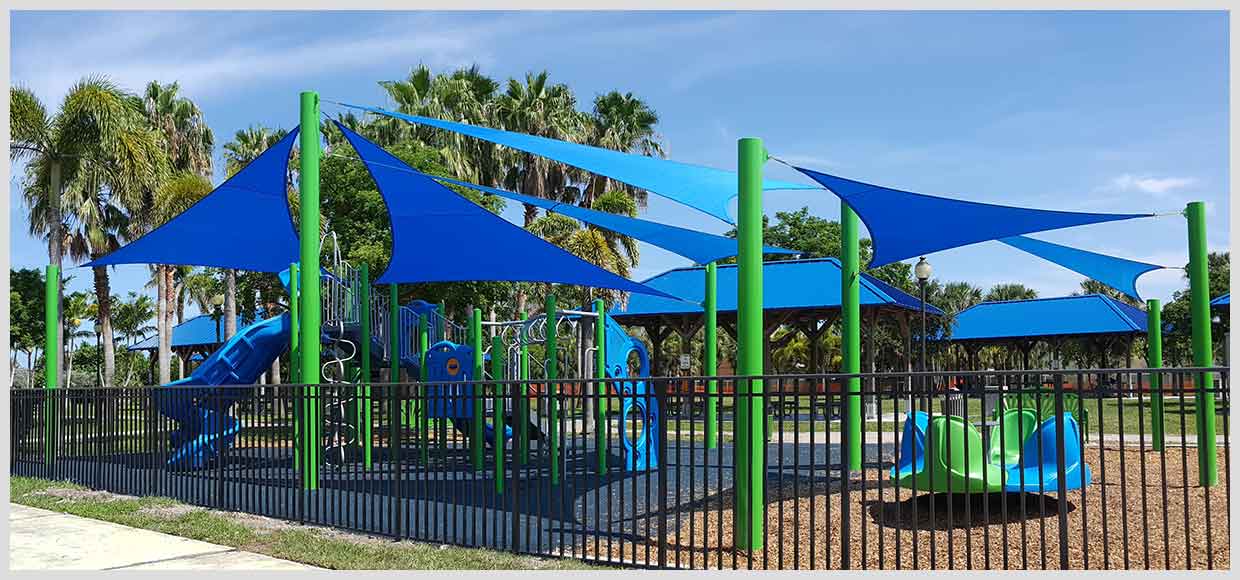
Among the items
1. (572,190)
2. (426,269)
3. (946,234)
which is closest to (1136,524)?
(946,234)

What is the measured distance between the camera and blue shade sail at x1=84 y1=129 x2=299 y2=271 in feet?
44.9

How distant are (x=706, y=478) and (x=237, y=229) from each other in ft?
33.5

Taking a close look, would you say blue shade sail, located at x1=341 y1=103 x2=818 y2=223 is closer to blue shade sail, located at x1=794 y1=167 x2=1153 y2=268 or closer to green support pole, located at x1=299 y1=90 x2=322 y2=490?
green support pole, located at x1=299 y1=90 x2=322 y2=490

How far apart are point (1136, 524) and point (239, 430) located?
8468 mm

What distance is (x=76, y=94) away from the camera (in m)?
25.3

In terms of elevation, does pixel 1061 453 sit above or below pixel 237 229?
below

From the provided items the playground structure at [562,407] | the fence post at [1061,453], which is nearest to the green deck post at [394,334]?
the playground structure at [562,407]

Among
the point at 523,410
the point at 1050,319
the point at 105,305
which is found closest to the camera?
the point at 523,410

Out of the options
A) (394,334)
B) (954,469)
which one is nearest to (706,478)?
(954,469)

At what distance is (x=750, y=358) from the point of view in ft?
26.8

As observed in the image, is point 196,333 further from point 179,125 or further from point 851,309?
point 851,309

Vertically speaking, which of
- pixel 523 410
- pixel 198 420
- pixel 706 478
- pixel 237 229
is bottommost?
pixel 706 478

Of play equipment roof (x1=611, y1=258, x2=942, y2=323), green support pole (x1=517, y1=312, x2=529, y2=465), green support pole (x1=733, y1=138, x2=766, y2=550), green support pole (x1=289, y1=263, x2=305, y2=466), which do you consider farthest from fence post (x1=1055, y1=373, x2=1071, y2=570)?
play equipment roof (x1=611, y1=258, x2=942, y2=323)

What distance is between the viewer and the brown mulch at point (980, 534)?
716 centimetres
